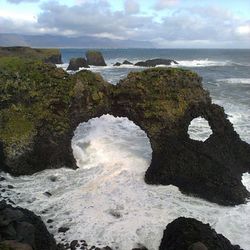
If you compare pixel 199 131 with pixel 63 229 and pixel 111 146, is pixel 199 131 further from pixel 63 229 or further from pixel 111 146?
pixel 63 229

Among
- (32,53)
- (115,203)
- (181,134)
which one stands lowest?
(115,203)

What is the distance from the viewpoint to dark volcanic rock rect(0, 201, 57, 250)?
15.3 meters

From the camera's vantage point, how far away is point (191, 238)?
15.4 m

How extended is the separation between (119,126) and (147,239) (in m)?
15.6

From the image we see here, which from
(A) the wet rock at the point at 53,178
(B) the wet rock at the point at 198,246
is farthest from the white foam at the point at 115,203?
(B) the wet rock at the point at 198,246

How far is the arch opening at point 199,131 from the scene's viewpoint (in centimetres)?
2948

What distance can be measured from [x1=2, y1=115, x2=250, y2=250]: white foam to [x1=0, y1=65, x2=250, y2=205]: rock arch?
3.13ft

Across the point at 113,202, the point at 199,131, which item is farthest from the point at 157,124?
the point at 199,131

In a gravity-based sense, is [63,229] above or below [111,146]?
below

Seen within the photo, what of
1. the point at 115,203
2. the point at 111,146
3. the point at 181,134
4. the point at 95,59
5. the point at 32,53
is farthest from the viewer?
the point at 95,59

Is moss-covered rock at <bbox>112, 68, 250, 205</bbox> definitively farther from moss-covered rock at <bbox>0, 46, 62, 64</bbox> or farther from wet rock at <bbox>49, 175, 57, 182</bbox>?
moss-covered rock at <bbox>0, 46, 62, 64</bbox>

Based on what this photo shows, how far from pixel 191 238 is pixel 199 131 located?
16.3 meters

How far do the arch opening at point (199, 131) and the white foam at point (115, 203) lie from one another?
14.6 ft

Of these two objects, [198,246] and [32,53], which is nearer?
[198,246]
